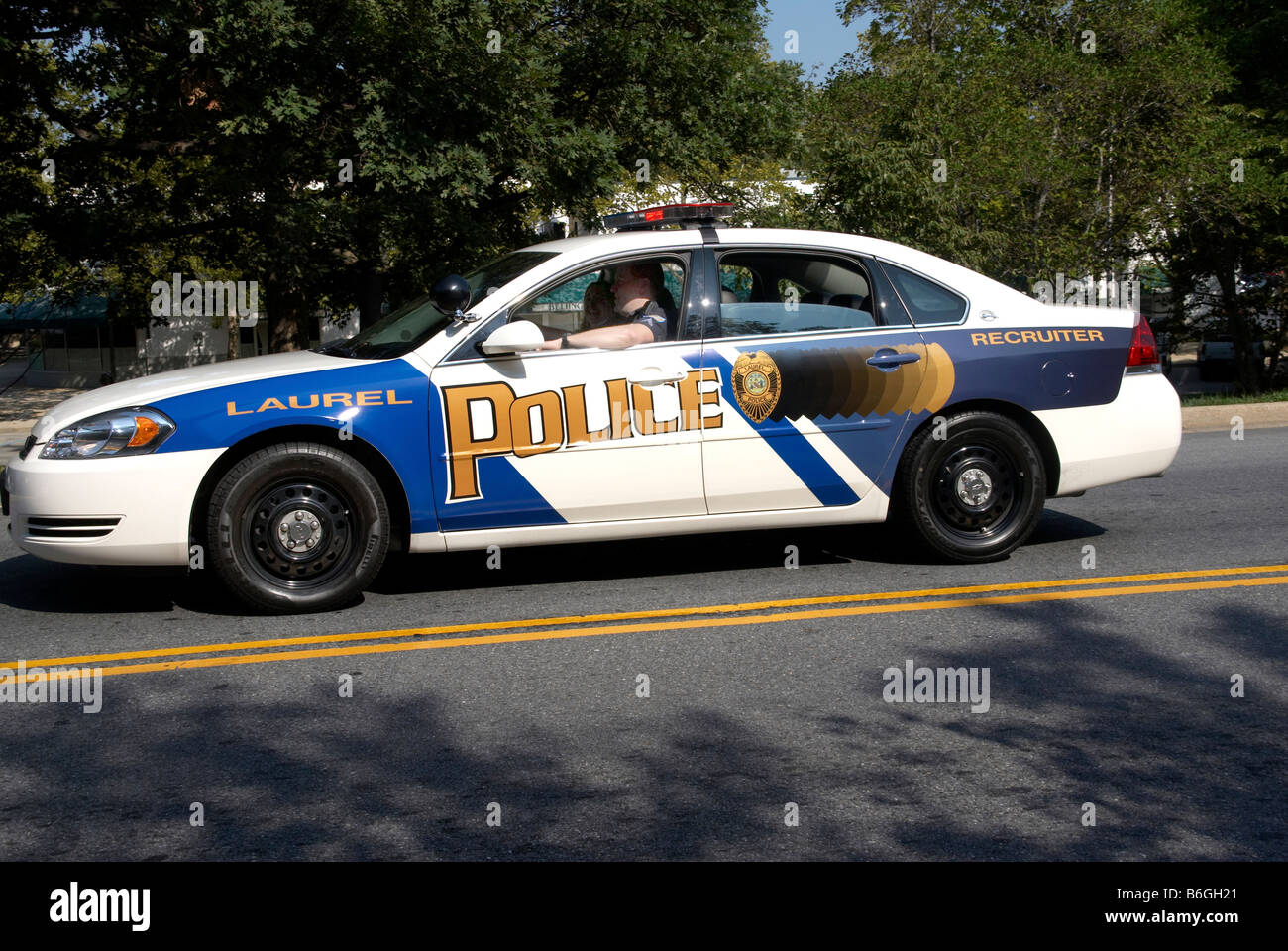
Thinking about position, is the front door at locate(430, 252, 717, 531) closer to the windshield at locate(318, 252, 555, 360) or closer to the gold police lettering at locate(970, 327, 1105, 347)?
the windshield at locate(318, 252, 555, 360)

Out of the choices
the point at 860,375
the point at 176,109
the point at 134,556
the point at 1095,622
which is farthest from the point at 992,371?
the point at 176,109

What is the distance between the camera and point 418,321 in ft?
21.6

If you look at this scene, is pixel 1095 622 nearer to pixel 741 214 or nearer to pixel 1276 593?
pixel 1276 593

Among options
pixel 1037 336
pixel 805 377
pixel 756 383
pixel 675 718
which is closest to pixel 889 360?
pixel 805 377

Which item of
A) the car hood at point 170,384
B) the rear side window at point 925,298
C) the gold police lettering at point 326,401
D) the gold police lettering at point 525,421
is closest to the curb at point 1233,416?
the rear side window at point 925,298

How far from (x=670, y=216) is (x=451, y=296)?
135cm

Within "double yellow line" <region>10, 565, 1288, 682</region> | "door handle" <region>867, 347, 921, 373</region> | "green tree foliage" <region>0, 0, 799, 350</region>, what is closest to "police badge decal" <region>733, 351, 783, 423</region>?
"door handle" <region>867, 347, 921, 373</region>

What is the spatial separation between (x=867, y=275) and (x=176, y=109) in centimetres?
1238

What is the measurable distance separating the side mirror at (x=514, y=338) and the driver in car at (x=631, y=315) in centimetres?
23

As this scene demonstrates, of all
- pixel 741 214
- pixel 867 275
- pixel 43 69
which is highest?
pixel 43 69

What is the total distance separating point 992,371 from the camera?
6.76 meters

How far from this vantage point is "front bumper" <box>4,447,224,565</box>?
5750 millimetres

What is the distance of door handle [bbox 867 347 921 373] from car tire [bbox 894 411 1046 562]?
366mm

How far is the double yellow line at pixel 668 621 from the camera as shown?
17.9 ft
